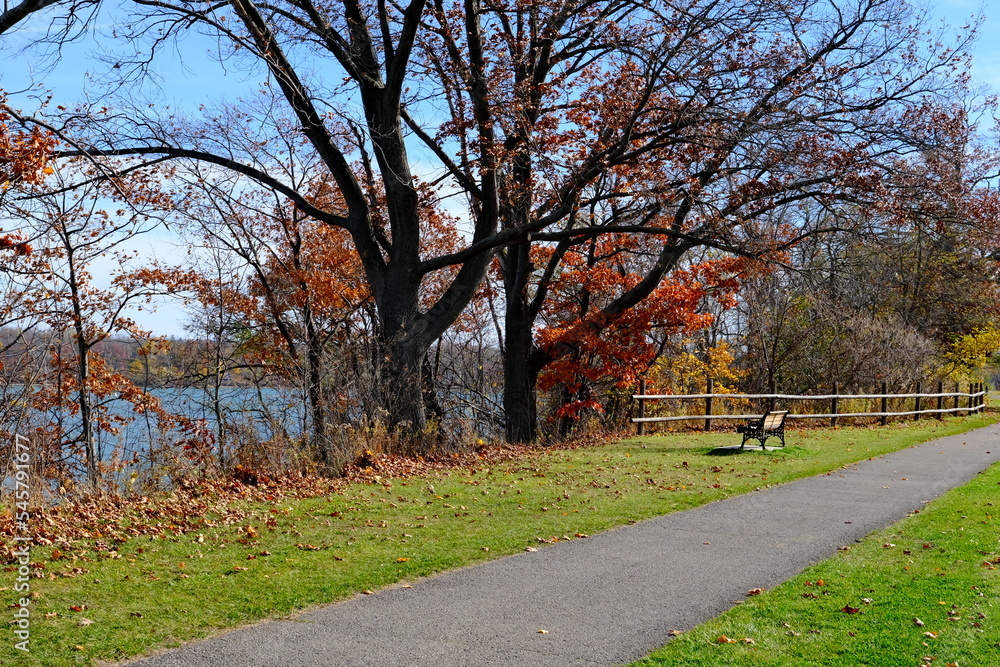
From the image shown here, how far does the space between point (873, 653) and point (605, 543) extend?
11.2ft

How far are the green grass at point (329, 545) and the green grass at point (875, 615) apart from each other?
0.39 m

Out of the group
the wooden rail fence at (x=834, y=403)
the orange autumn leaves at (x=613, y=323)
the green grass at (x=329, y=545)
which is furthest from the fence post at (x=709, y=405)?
the green grass at (x=329, y=545)

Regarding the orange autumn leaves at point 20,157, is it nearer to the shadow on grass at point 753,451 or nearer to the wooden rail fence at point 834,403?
the shadow on grass at point 753,451

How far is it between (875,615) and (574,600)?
2.08 m

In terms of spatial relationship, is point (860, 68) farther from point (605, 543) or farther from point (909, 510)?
point (605, 543)

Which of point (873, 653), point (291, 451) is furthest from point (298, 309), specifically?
point (873, 653)

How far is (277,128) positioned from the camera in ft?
57.0

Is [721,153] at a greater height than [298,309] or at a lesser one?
greater

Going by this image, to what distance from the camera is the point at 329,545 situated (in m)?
7.72

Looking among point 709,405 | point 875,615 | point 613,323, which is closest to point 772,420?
point 709,405

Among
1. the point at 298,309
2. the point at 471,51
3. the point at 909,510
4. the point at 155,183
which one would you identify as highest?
the point at 471,51

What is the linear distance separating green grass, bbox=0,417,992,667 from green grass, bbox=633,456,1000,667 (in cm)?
39

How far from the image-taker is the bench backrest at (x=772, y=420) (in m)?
16.5

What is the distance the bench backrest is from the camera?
54.1 feet
